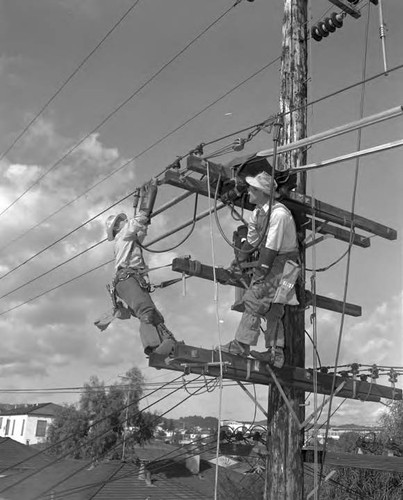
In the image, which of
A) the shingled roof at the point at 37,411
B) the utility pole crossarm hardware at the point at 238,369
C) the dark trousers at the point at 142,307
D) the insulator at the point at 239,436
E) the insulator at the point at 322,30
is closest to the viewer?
the utility pole crossarm hardware at the point at 238,369

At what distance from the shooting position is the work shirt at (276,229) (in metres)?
5.62

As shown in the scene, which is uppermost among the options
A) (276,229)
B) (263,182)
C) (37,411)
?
(37,411)

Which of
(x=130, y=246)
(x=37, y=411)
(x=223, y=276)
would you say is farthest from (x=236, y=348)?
(x=37, y=411)

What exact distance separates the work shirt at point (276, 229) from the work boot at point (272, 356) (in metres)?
0.98

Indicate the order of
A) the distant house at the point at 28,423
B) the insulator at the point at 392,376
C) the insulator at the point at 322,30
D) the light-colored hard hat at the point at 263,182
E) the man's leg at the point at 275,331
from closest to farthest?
the man's leg at the point at 275,331, the light-colored hard hat at the point at 263,182, the insulator at the point at 392,376, the insulator at the point at 322,30, the distant house at the point at 28,423

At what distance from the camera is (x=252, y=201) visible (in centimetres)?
607

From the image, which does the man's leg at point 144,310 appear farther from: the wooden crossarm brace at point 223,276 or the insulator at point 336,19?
the insulator at point 336,19

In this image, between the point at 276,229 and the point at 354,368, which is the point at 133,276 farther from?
the point at 354,368

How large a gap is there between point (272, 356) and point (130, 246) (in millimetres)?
1940

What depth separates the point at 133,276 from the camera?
20.1 feet

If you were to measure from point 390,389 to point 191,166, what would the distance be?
347cm

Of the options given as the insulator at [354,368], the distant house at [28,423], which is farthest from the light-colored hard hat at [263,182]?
the distant house at [28,423]

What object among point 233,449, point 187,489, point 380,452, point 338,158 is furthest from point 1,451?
point 338,158

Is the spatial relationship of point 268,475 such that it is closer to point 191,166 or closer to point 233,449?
point 233,449
